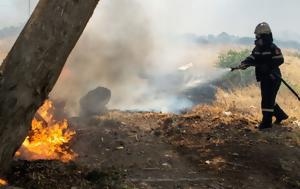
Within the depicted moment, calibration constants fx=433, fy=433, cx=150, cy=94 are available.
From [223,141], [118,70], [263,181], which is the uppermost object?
[118,70]

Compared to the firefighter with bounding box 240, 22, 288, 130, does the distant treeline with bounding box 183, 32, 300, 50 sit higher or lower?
higher

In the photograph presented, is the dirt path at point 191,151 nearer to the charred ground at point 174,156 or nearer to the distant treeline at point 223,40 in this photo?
the charred ground at point 174,156

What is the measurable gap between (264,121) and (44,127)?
4.28 meters

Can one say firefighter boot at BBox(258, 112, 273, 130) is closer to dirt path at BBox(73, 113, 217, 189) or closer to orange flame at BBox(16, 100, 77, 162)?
dirt path at BBox(73, 113, 217, 189)

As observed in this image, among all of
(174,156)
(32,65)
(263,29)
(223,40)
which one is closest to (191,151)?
(174,156)

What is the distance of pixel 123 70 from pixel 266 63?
7.80 m

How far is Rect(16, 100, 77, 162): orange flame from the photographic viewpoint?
6.37 meters

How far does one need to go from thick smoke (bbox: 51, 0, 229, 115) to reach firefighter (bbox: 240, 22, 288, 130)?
4.67m

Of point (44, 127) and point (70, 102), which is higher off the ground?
point (70, 102)

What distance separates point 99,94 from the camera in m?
10.8

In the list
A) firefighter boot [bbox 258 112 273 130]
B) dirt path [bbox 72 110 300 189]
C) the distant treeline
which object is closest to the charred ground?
dirt path [bbox 72 110 300 189]

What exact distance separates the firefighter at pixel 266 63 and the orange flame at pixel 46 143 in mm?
3800

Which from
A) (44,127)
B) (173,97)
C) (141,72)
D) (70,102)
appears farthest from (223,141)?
(141,72)

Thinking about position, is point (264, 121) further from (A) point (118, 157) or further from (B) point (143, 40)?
(B) point (143, 40)
